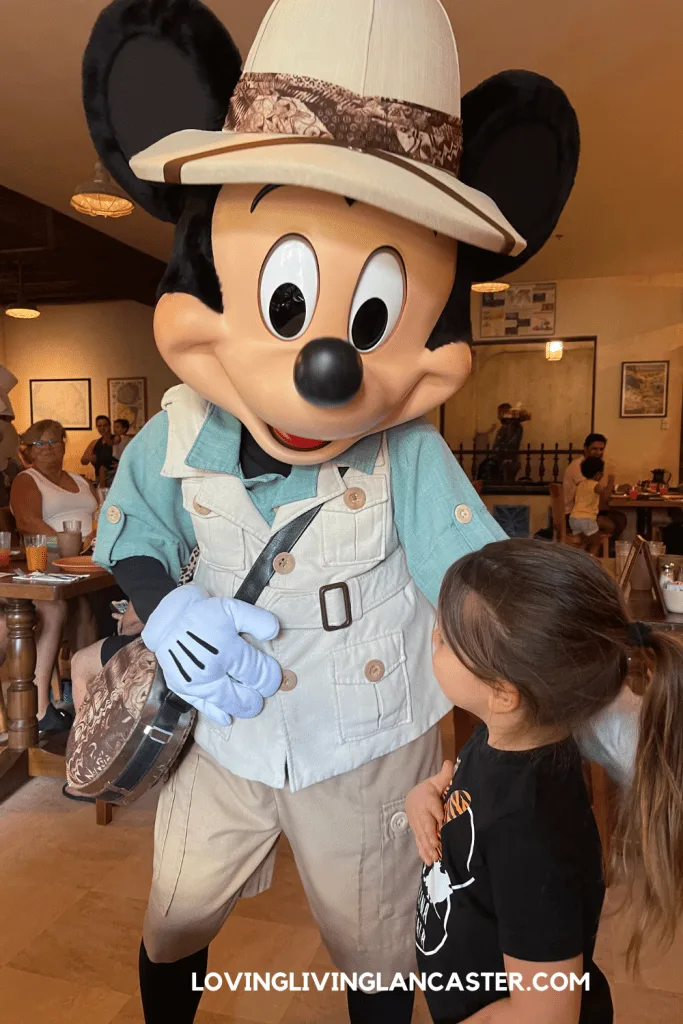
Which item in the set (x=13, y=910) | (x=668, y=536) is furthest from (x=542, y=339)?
(x=13, y=910)

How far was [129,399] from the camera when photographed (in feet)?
30.0

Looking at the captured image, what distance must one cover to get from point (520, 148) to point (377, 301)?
31cm

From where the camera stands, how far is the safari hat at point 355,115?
829mm

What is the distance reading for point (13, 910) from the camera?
1.88 meters

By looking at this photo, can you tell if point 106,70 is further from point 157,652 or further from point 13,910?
point 13,910

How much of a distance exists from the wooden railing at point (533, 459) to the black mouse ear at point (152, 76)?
7.75m

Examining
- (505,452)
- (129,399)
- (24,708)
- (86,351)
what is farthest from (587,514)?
(86,351)

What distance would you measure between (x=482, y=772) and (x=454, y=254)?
63cm

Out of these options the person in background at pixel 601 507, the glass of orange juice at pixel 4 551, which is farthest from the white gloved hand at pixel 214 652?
the person in background at pixel 601 507

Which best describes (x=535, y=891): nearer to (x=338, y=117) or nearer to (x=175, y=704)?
(x=175, y=704)

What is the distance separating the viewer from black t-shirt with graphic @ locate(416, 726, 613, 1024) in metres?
0.77

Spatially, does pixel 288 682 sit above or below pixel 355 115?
below

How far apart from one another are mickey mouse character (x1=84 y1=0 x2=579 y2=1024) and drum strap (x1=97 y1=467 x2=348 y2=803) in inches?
0.6

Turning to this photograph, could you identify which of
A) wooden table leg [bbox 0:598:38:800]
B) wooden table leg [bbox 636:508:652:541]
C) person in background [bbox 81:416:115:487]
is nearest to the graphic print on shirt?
wooden table leg [bbox 0:598:38:800]
